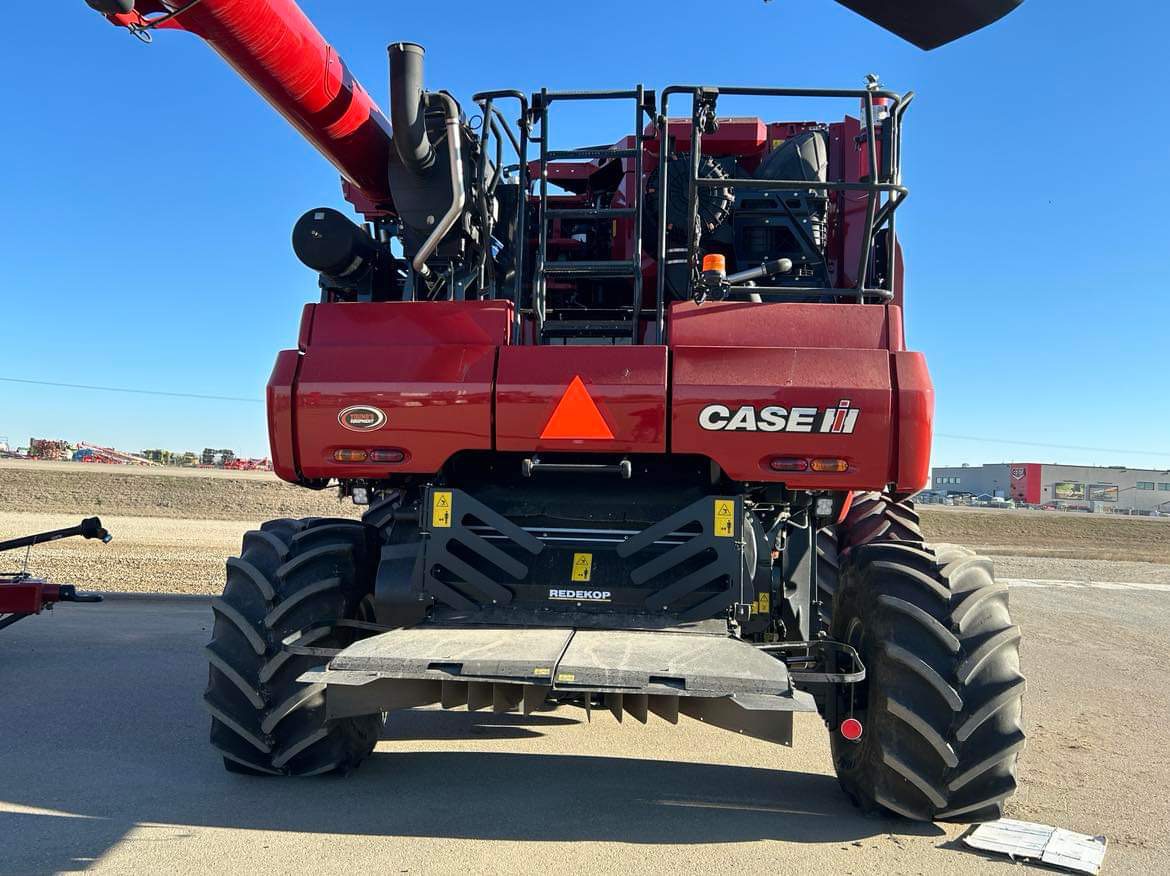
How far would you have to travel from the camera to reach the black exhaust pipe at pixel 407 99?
4641 mm

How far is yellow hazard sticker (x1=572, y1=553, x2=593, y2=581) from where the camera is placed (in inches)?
175

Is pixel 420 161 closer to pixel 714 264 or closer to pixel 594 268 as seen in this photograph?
pixel 594 268

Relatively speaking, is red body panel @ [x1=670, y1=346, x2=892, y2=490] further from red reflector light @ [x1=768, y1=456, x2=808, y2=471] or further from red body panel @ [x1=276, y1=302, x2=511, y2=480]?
red body panel @ [x1=276, y1=302, x2=511, y2=480]

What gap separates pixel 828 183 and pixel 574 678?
270 cm

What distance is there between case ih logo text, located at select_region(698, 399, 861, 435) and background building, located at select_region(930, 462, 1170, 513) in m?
95.9

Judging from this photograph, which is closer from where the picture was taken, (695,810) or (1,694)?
(695,810)

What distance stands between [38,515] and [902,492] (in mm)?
24470

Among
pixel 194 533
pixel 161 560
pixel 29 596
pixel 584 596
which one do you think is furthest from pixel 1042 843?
pixel 194 533

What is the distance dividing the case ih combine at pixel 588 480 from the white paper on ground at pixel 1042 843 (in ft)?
0.43

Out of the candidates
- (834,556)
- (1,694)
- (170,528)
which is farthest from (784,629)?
(170,528)

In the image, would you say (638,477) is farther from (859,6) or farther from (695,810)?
(859,6)

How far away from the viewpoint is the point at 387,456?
4.57 m

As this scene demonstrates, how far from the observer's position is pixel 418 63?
4695 mm

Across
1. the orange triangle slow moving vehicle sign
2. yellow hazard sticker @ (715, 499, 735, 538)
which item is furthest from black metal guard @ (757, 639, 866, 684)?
the orange triangle slow moving vehicle sign
